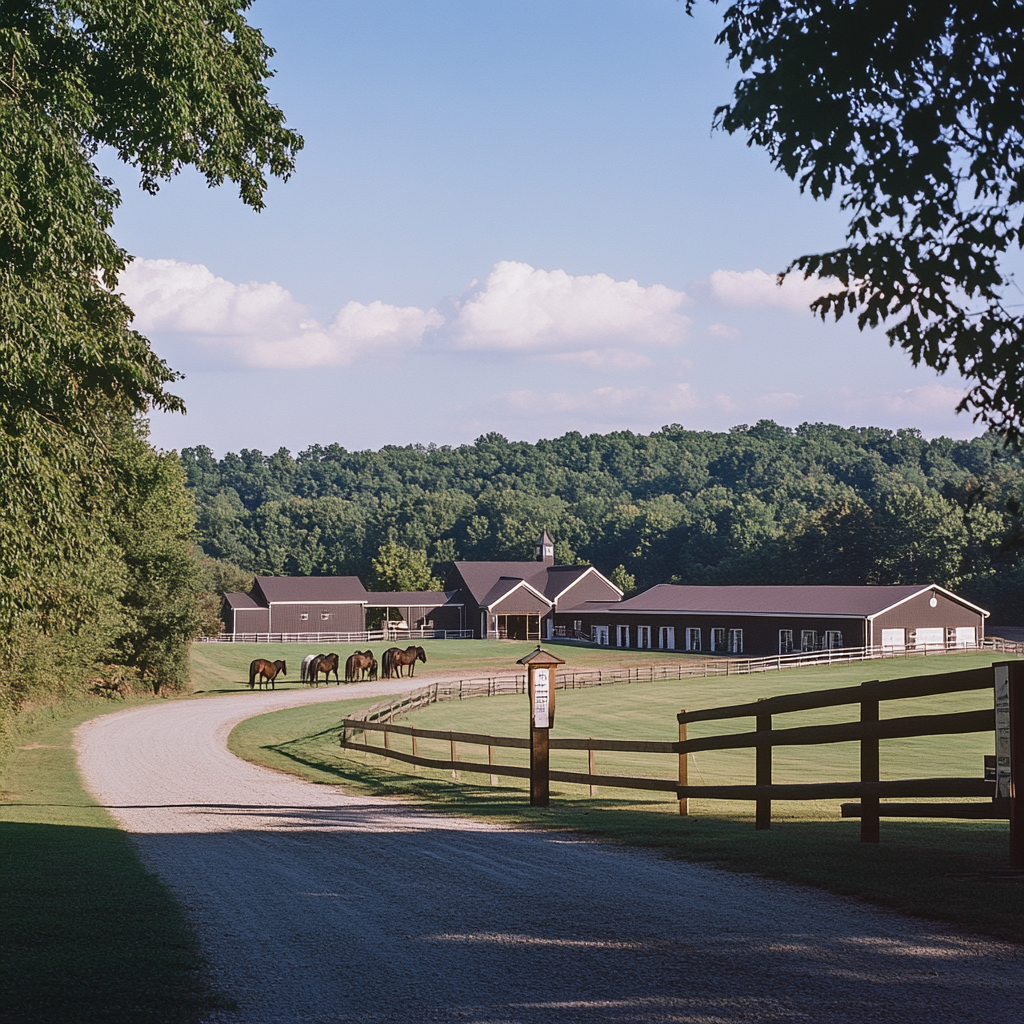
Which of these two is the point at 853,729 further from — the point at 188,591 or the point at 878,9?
the point at 188,591

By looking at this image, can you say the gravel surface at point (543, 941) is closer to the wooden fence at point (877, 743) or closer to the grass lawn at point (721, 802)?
the grass lawn at point (721, 802)

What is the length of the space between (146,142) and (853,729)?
36.0ft

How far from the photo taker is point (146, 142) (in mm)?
13719

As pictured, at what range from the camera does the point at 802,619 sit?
217ft

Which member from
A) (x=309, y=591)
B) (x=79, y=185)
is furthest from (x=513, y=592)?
(x=79, y=185)

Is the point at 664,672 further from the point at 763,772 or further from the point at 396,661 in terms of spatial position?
the point at 763,772

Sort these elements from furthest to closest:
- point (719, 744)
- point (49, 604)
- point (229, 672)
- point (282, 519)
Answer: point (282, 519), point (229, 672), point (49, 604), point (719, 744)

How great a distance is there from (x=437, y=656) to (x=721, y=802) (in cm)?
5593

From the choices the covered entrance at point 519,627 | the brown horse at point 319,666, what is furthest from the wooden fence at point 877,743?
the covered entrance at point 519,627

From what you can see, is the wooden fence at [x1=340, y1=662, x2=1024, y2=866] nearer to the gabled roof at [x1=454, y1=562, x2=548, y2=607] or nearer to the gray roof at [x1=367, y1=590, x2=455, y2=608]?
the gabled roof at [x1=454, y1=562, x2=548, y2=607]

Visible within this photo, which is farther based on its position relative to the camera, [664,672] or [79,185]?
[664,672]

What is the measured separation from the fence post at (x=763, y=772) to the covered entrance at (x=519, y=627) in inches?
3044

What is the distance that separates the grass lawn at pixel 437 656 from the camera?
57719 mm

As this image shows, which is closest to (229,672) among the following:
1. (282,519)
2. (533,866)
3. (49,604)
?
(49,604)
